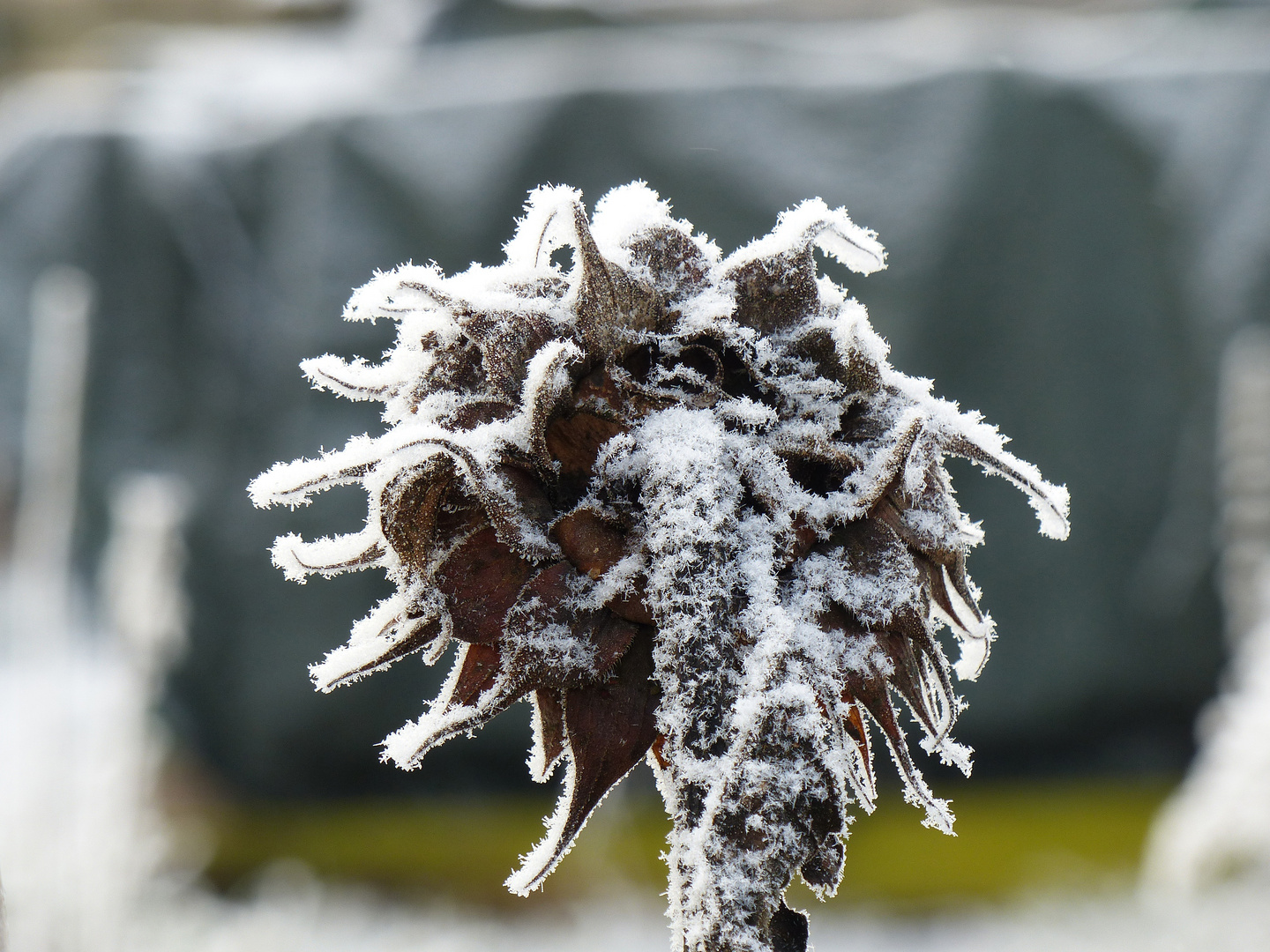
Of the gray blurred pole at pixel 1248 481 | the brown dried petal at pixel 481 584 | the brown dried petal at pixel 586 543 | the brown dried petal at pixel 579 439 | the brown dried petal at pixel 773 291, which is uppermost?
the gray blurred pole at pixel 1248 481

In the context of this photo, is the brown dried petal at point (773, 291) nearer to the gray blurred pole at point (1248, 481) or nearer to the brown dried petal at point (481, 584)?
the brown dried petal at point (481, 584)

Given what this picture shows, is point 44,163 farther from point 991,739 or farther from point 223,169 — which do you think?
point 991,739

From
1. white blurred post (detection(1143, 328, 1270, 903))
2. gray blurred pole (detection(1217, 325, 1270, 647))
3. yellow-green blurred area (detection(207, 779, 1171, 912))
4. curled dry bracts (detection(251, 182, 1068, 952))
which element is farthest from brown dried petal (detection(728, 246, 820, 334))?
yellow-green blurred area (detection(207, 779, 1171, 912))

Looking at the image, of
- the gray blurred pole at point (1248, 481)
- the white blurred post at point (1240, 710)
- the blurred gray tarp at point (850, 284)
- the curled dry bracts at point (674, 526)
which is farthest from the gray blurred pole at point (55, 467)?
the gray blurred pole at point (1248, 481)

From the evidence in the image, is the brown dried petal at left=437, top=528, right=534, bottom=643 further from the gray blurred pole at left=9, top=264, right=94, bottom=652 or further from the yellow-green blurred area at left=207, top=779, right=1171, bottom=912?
the yellow-green blurred area at left=207, top=779, right=1171, bottom=912

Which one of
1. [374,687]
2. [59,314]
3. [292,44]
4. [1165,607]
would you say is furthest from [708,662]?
[292,44]

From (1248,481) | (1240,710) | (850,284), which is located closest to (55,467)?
(850,284)

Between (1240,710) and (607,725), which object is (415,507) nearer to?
(607,725)

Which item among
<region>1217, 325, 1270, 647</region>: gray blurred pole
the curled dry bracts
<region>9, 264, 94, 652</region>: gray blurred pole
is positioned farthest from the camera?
<region>1217, 325, 1270, 647</region>: gray blurred pole
